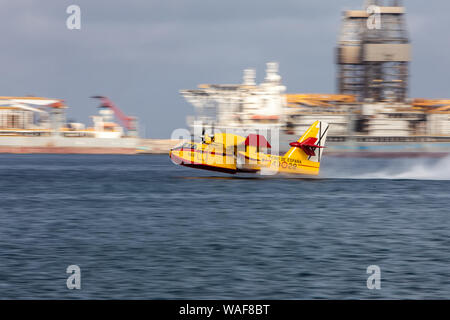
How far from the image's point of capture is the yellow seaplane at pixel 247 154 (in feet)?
117

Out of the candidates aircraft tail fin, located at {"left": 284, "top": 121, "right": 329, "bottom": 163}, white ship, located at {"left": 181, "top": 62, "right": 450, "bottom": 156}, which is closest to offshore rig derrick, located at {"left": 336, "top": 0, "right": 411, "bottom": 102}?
white ship, located at {"left": 181, "top": 62, "right": 450, "bottom": 156}

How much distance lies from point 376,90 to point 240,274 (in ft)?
461

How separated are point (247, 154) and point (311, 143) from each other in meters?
4.07

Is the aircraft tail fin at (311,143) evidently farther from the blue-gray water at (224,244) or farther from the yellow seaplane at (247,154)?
the blue-gray water at (224,244)

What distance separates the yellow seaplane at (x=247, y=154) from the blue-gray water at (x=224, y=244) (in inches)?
78.4

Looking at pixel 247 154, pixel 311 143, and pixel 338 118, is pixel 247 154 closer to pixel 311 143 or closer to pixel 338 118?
pixel 311 143

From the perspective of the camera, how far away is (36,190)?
3775 centimetres

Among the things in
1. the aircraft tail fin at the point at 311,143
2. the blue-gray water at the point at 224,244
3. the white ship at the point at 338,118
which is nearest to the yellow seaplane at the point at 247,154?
the aircraft tail fin at the point at 311,143

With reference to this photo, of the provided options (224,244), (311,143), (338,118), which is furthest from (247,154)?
(338,118)

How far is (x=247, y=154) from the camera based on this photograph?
36500mm

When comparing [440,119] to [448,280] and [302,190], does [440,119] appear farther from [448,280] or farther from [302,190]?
[448,280]

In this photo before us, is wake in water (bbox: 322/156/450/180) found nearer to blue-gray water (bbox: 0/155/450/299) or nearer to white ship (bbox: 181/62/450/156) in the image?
blue-gray water (bbox: 0/155/450/299)

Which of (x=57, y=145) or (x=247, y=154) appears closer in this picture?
(x=247, y=154)
